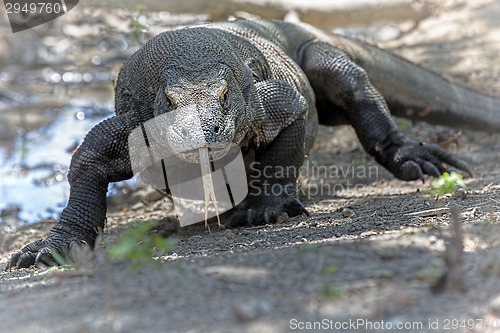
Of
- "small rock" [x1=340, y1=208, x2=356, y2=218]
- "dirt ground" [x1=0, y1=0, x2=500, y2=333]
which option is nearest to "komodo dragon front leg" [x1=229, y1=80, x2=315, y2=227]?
"small rock" [x1=340, y1=208, x2=356, y2=218]

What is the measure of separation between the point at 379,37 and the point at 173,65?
7686mm

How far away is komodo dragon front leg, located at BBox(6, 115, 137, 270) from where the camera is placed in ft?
17.8

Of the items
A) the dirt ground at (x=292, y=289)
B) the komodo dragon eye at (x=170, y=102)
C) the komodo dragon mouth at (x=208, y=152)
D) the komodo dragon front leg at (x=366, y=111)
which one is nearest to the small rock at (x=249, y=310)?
the dirt ground at (x=292, y=289)

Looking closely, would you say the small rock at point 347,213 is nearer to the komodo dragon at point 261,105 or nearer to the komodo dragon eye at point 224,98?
the komodo dragon at point 261,105

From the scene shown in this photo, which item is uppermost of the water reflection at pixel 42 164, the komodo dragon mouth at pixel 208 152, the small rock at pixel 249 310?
the small rock at pixel 249 310

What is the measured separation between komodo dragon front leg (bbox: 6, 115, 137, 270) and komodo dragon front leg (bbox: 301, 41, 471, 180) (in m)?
2.02

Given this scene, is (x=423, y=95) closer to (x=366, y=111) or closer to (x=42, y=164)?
(x=366, y=111)

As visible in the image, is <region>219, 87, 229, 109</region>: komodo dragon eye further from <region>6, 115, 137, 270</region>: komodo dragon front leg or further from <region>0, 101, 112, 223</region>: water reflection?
<region>0, 101, 112, 223</region>: water reflection

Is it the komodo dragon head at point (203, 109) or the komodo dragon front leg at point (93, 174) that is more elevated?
the komodo dragon head at point (203, 109)

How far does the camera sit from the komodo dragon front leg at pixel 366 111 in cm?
680

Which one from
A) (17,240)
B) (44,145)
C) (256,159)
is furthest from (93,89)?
(256,159)

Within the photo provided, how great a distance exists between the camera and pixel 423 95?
7.70 m

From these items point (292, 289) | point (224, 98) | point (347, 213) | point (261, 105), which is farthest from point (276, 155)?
point (292, 289)

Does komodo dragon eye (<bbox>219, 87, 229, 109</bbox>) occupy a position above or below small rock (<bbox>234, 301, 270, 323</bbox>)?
above
